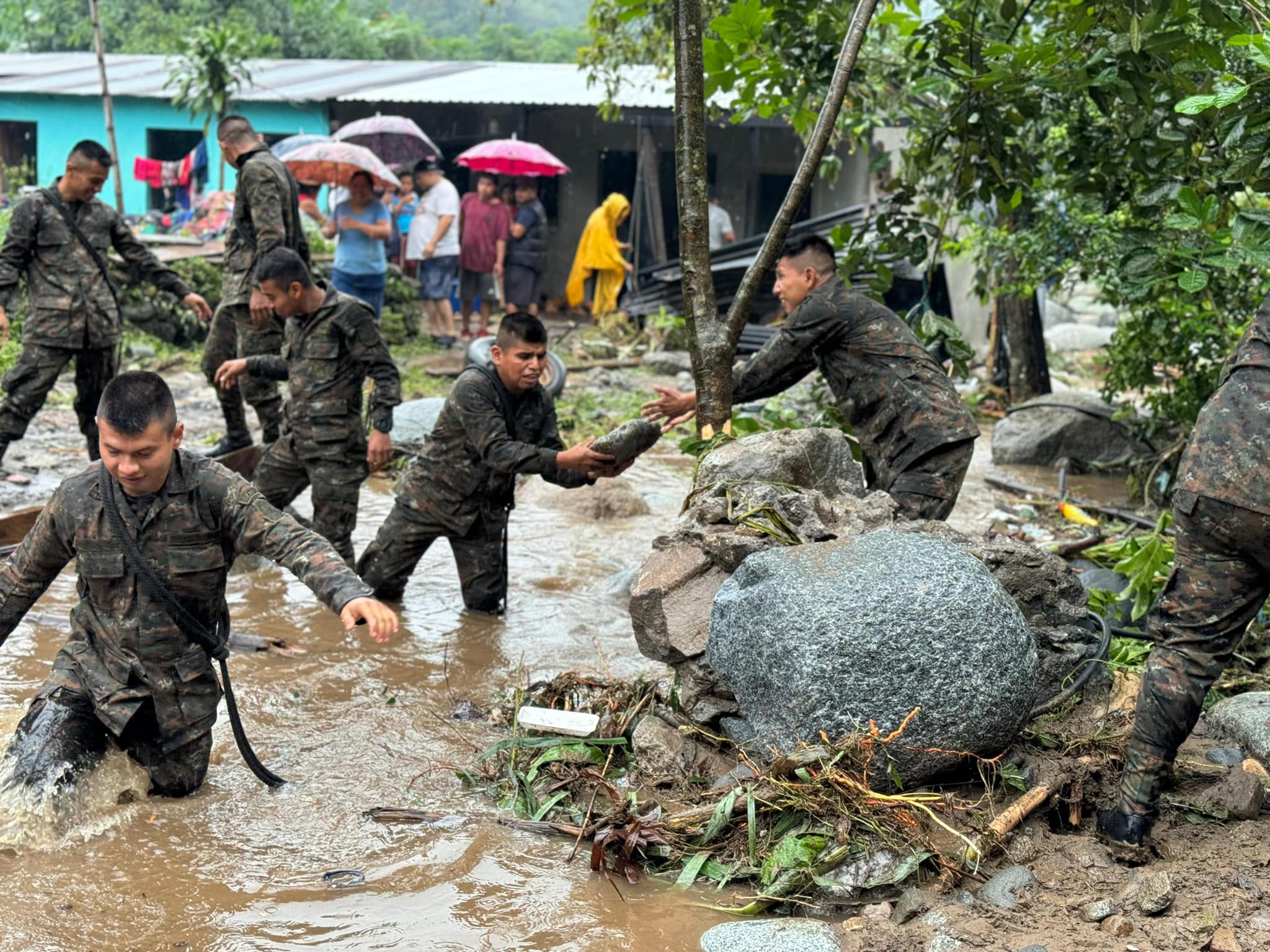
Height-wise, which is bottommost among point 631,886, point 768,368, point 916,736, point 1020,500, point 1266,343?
point 1020,500

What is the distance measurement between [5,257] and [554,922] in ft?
18.5

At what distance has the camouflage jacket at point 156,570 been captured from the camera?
3.84m

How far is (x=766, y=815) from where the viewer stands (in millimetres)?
3775

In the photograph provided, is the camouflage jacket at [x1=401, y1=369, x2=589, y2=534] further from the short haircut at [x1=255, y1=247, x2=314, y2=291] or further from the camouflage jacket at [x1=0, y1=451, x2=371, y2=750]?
the camouflage jacket at [x1=0, y1=451, x2=371, y2=750]

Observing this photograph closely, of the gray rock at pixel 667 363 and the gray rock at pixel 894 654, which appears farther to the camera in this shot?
the gray rock at pixel 667 363

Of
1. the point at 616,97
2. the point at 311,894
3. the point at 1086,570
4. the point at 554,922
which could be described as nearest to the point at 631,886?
the point at 554,922

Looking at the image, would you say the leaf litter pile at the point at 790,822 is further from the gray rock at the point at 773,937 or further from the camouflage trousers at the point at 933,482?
the camouflage trousers at the point at 933,482

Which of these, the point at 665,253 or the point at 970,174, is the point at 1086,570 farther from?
the point at 665,253

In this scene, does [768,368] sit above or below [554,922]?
above

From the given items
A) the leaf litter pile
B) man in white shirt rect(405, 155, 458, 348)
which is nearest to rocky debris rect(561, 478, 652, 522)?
the leaf litter pile

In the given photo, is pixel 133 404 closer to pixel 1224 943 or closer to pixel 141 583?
pixel 141 583

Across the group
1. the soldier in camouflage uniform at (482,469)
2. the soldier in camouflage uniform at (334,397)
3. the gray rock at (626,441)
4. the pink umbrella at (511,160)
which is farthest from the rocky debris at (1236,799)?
the pink umbrella at (511,160)

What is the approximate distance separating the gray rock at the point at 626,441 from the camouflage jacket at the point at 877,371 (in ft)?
1.38

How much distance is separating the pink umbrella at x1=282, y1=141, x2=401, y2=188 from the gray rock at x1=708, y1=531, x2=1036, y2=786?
892 cm
